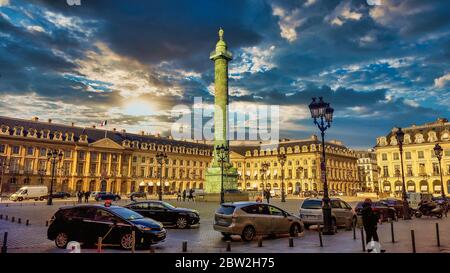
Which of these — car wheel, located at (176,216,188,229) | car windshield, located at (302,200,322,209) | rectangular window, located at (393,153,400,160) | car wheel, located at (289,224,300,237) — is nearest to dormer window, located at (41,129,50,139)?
car wheel, located at (176,216,188,229)

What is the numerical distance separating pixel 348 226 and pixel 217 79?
124 ft

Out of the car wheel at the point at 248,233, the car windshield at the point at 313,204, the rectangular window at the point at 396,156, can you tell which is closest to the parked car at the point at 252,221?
the car wheel at the point at 248,233

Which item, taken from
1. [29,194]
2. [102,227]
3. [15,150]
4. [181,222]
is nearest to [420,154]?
[181,222]

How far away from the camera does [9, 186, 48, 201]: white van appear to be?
5553 centimetres

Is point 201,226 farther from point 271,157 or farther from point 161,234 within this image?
point 271,157

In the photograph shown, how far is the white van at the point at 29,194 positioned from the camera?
55.5m

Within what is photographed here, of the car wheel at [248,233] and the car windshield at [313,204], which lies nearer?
the car wheel at [248,233]

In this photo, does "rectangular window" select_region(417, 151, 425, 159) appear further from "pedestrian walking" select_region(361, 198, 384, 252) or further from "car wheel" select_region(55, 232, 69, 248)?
"car wheel" select_region(55, 232, 69, 248)

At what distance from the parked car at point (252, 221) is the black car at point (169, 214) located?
4.00 metres

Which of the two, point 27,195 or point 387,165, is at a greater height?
point 387,165

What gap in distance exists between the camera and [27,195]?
56.3 m

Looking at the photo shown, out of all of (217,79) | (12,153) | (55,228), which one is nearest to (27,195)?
(12,153)

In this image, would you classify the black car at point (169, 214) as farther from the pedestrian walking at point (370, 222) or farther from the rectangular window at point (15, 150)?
→ the rectangular window at point (15, 150)

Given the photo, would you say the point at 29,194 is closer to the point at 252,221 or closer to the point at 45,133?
the point at 45,133
